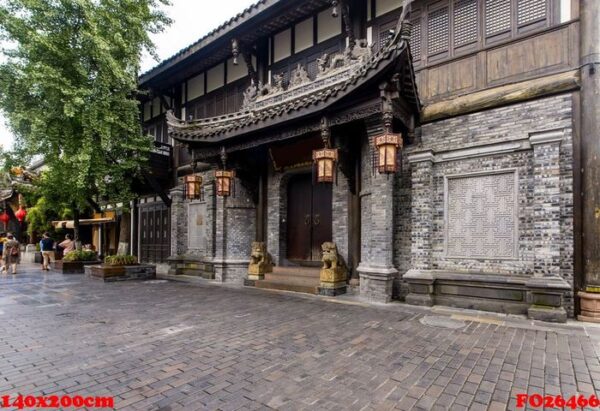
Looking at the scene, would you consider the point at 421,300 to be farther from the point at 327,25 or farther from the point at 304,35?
the point at 304,35

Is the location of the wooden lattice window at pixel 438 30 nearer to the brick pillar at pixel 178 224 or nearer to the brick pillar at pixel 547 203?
the brick pillar at pixel 547 203

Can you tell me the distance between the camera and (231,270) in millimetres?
10258

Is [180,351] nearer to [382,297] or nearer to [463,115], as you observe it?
[382,297]

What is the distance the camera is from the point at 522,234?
5.97 m

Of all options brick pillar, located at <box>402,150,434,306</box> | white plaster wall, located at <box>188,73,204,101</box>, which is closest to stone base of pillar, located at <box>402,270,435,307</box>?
brick pillar, located at <box>402,150,434,306</box>

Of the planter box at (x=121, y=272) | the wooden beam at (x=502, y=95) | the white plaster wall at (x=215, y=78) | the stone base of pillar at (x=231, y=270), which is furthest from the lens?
the white plaster wall at (x=215, y=78)

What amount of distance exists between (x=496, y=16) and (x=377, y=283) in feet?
19.6

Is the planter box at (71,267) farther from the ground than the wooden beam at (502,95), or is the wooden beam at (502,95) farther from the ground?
the wooden beam at (502,95)

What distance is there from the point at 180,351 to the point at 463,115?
6.72 meters

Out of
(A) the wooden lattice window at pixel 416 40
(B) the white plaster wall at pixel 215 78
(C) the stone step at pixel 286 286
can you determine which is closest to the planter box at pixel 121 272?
(C) the stone step at pixel 286 286

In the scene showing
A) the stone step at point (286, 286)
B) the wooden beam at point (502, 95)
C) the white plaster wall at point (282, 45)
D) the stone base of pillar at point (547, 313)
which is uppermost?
the white plaster wall at point (282, 45)

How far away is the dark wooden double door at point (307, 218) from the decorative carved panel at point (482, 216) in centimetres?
324

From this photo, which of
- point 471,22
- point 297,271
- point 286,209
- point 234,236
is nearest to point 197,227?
point 234,236

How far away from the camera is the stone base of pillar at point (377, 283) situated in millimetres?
6914
